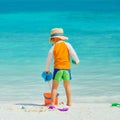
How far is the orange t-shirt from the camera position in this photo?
8.48m

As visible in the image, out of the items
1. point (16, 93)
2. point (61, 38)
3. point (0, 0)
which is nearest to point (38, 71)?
point (16, 93)

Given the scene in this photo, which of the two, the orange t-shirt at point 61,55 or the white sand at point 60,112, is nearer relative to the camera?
the white sand at point 60,112

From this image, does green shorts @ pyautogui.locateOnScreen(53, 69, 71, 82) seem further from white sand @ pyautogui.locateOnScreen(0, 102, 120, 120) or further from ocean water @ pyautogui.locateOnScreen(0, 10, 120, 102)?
ocean water @ pyautogui.locateOnScreen(0, 10, 120, 102)

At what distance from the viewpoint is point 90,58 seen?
1500 centimetres

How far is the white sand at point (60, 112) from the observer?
776 centimetres

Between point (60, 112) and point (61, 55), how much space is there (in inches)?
32.7

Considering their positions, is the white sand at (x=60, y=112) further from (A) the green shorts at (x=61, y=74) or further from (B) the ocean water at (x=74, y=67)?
(B) the ocean water at (x=74, y=67)

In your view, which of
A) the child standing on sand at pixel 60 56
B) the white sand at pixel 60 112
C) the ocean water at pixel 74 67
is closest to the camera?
the white sand at pixel 60 112

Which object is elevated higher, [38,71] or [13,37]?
[13,37]

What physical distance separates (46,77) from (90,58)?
659cm

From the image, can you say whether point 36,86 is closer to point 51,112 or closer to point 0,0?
point 51,112

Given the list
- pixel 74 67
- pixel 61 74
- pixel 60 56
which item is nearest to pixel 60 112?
pixel 61 74

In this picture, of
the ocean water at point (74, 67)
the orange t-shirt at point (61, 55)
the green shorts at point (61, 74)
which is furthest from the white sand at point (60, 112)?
the ocean water at point (74, 67)

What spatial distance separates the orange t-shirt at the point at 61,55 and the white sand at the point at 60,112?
55cm
